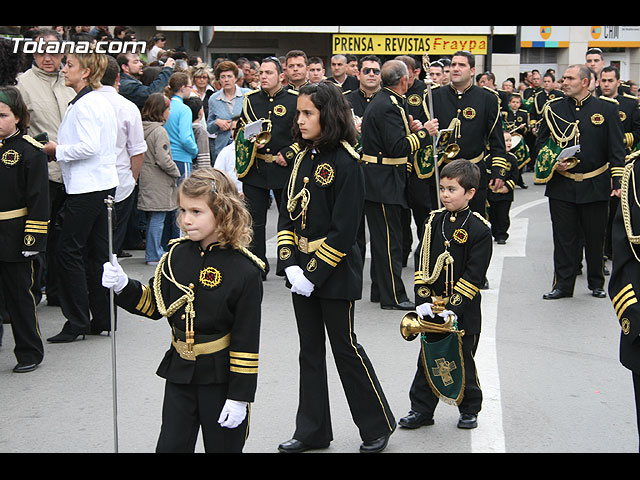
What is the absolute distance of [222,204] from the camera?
13.5ft

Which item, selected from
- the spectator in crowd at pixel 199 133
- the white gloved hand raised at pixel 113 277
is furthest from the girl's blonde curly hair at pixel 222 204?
the spectator in crowd at pixel 199 133

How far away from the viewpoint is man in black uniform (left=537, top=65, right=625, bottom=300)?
888 cm

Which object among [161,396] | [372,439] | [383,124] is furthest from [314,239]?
[383,124]

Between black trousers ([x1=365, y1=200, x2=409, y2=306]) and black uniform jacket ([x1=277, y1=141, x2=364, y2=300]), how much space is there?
3.28 meters

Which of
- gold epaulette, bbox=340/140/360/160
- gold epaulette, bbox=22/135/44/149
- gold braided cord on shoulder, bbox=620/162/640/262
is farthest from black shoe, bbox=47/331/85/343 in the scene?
gold braided cord on shoulder, bbox=620/162/640/262

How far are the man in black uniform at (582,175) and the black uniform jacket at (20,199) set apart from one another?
187 inches

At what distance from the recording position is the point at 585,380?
21.0ft

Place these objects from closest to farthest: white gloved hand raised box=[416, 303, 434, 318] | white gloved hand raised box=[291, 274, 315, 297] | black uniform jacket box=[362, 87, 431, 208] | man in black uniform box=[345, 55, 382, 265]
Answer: white gloved hand raised box=[291, 274, 315, 297]
white gloved hand raised box=[416, 303, 434, 318]
black uniform jacket box=[362, 87, 431, 208]
man in black uniform box=[345, 55, 382, 265]

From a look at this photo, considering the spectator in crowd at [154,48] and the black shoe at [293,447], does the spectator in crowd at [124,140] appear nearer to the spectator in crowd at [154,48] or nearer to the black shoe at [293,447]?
the black shoe at [293,447]

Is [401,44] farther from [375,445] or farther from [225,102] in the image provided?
[375,445]

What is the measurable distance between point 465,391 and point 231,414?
195 cm

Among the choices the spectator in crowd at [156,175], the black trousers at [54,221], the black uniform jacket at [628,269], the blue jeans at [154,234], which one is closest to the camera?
the black uniform jacket at [628,269]

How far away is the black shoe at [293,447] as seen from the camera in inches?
200

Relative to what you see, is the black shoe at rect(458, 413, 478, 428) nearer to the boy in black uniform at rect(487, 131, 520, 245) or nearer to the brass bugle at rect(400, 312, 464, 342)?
the brass bugle at rect(400, 312, 464, 342)
